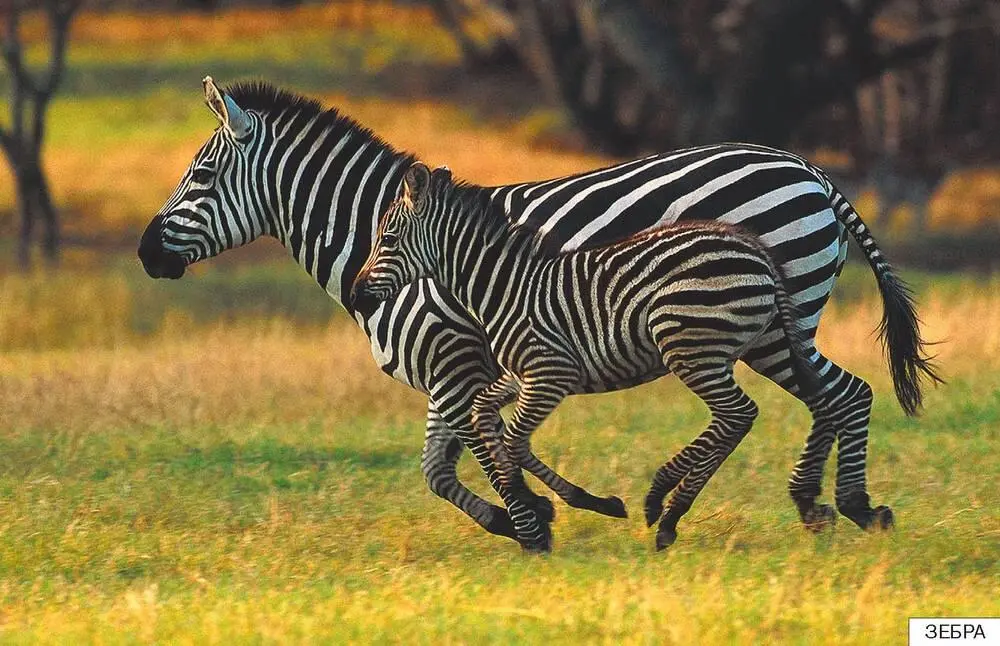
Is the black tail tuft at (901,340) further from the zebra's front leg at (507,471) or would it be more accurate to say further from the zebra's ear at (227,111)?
the zebra's ear at (227,111)

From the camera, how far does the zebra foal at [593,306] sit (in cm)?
668

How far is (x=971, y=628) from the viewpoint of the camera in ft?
18.3

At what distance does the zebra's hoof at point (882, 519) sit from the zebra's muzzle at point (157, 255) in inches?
126

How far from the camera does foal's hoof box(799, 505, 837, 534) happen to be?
7.47m

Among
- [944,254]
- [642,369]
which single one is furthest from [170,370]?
[944,254]

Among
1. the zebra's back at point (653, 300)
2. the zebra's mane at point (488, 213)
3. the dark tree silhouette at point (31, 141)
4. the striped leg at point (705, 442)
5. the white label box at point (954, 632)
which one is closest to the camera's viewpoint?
the white label box at point (954, 632)

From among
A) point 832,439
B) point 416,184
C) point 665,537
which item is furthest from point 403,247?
point 832,439

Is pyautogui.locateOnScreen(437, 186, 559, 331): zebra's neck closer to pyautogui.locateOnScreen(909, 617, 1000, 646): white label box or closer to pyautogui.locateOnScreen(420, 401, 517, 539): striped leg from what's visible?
pyautogui.locateOnScreen(420, 401, 517, 539): striped leg

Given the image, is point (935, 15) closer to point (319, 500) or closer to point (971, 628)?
point (319, 500)

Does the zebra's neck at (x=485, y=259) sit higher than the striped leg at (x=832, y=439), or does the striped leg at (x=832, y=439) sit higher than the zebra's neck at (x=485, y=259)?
the zebra's neck at (x=485, y=259)

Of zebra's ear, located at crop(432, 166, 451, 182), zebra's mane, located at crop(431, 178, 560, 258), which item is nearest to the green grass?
zebra's mane, located at crop(431, 178, 560, 258)

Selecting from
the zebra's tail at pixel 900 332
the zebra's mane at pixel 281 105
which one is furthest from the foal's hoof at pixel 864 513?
the zebra's mane at pixel 281 105

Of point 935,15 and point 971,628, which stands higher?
point 935,15

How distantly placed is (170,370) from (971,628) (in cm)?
731
